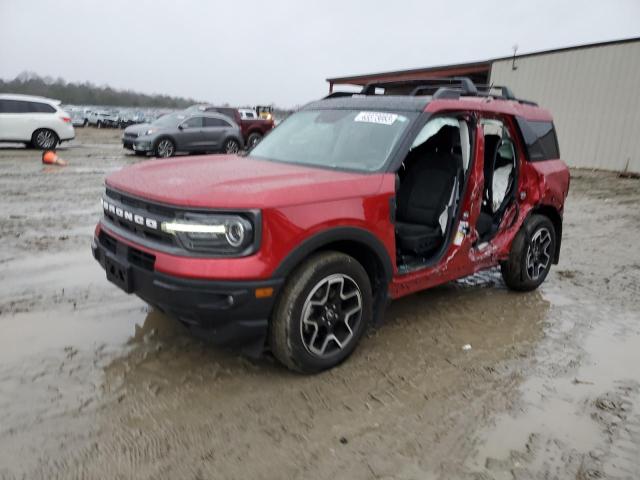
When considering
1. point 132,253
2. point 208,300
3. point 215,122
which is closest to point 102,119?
point 215,122

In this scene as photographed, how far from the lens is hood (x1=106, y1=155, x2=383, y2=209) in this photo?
9.21 feet

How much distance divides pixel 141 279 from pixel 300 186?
1093mm

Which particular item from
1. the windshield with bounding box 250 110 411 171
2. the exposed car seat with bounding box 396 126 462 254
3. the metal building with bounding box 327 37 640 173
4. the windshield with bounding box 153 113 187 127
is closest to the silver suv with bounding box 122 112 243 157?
the windshield with bounding box 153 113 187 127

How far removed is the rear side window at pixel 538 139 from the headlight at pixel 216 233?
121 inches

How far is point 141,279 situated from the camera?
9.68 ft

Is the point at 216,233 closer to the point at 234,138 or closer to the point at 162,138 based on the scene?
the point at 162,138

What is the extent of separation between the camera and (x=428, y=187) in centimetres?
440

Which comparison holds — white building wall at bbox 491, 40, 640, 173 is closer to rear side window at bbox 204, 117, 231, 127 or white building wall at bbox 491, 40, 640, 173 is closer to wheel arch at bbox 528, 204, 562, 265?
rear side window at bbox 204, 117, 231, 127

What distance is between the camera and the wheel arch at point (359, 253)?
292 centimetres

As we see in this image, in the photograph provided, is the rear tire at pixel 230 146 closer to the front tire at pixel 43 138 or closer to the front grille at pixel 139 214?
the front tire at pixel 43 138

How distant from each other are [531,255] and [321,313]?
2.78 m

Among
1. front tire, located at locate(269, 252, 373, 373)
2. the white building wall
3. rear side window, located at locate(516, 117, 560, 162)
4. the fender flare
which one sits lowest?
front tire, located at locate(269, 252, 373, 373)

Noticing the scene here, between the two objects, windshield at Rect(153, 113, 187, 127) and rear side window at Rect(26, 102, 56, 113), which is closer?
rear side window at Rect(26, 102, 56, 113)

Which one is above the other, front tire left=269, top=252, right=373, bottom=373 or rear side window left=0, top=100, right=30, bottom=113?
rear side window left=0, top=100, right=30, bottom=113
